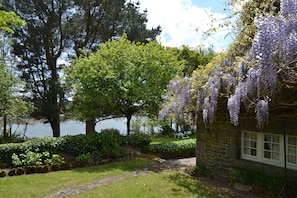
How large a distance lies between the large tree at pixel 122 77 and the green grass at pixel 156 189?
12.5 feet

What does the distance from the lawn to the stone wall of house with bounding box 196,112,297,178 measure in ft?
2.69

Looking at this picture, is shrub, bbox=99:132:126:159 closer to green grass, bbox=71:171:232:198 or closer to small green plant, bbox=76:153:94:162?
small green plant, bbox=76:153:94:162

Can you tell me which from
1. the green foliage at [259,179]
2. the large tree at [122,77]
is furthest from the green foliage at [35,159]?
the green foliage at [259,179]

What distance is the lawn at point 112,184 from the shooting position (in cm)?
588

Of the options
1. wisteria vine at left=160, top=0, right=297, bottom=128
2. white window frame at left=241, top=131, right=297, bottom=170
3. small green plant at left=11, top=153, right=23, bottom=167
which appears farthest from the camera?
small green plant at left=11, top=153, right=23, bottom=167

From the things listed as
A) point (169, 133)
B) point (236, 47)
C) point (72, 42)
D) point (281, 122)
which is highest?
point (72, 42)

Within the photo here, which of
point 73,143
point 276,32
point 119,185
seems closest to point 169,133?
point 73,143

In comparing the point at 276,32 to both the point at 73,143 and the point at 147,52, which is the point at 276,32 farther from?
the point at 73,143

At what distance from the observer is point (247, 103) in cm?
569

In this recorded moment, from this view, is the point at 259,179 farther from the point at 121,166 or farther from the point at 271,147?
the point at 121,166

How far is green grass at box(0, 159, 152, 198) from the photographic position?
6016mm

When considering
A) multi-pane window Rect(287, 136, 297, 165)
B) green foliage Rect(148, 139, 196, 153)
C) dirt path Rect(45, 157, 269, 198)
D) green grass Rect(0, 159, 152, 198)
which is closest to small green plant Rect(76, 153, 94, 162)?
green grass Rect(0, 159, 152, 198)

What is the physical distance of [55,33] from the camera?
17234 millimetres

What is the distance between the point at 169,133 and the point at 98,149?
374 inches
